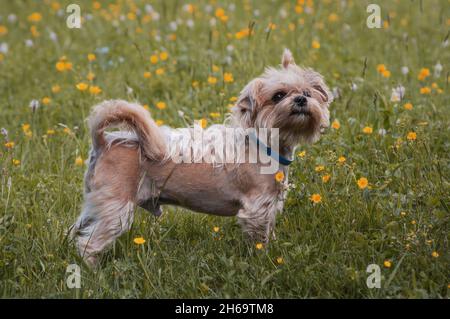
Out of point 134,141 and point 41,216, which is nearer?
point 134,141

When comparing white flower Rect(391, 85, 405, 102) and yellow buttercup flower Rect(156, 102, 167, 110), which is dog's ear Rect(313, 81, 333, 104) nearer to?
white flower Rect(391, 85, 405, 102)

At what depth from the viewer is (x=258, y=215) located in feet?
14.4

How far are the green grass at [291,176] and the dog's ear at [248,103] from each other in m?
0.75

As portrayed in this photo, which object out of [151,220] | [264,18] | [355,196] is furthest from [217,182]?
[264,18]

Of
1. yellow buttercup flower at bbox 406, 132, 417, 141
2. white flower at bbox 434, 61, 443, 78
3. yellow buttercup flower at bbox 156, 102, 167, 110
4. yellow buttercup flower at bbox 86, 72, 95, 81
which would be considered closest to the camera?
yellow buttercup flower at bbox 406, 132, 417, 141

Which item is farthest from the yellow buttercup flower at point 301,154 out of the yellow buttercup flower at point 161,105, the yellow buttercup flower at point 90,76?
the yellow buttercup flower at point 90,76

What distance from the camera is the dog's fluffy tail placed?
4.21 meters

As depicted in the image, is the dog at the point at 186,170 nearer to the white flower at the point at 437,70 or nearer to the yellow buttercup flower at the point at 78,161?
the yellow buttercup flower at the point at 78,161

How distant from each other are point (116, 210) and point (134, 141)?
Answer: 0.46 meters

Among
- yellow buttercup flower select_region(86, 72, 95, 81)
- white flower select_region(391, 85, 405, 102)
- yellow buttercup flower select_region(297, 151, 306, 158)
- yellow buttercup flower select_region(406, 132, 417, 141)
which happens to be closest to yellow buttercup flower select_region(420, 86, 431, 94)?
white flower select_region(391, 85, 405, 102)

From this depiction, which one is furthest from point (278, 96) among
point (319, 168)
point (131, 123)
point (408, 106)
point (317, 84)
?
point (408, 106)

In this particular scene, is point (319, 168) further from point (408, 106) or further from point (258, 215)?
point (408, 106)

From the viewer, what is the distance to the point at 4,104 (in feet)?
22.6

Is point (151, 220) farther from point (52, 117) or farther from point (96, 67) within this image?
point (96, 67)
